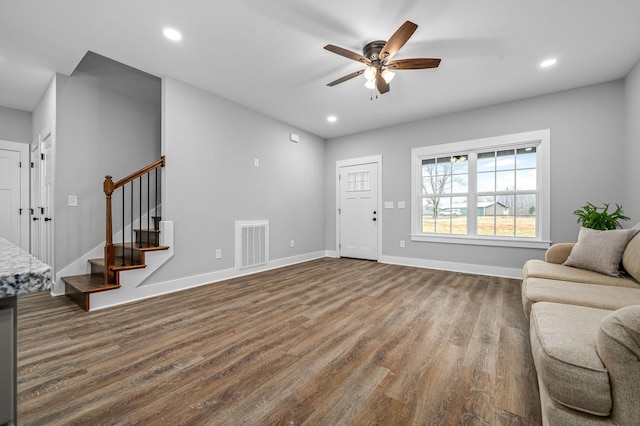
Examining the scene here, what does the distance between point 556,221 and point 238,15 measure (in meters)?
4.63

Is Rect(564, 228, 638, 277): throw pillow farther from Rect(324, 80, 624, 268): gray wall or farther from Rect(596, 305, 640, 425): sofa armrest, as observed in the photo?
Rect(596, 305, 640, 425): sofa armrest

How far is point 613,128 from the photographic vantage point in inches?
135

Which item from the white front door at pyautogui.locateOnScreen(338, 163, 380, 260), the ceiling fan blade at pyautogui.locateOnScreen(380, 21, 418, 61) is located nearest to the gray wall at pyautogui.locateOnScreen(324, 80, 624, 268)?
the white front door at pyautogui.locateOnScreen(338, 163, 380, 260)

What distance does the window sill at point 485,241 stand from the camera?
3861mm

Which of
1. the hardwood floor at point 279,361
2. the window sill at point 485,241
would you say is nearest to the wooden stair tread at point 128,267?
the hardwood floor at point 279,361

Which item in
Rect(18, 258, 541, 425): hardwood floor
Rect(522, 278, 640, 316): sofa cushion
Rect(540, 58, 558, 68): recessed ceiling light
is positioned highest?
Rect(540, 58, 558, 68): recessed ceiling light

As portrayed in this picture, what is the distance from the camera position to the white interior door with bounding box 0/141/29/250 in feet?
13.2

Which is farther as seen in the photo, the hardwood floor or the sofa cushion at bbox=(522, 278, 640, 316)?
the sofa cushion at bbox=(522, 278, 640, 316)

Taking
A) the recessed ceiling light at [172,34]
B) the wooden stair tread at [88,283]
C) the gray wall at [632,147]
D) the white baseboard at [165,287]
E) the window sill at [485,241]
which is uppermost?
the recessed ceiling light at [172,34]

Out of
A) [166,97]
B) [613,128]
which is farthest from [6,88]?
[613,128]

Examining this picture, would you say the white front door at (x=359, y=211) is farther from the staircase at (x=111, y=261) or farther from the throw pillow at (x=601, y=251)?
the staircase at (x=111, y=261)

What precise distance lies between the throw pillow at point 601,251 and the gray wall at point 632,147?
1109 millimetres

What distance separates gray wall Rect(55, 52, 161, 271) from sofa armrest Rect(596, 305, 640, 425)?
4.72 meters

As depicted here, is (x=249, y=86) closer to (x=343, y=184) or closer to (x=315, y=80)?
(x=315, y=80)
